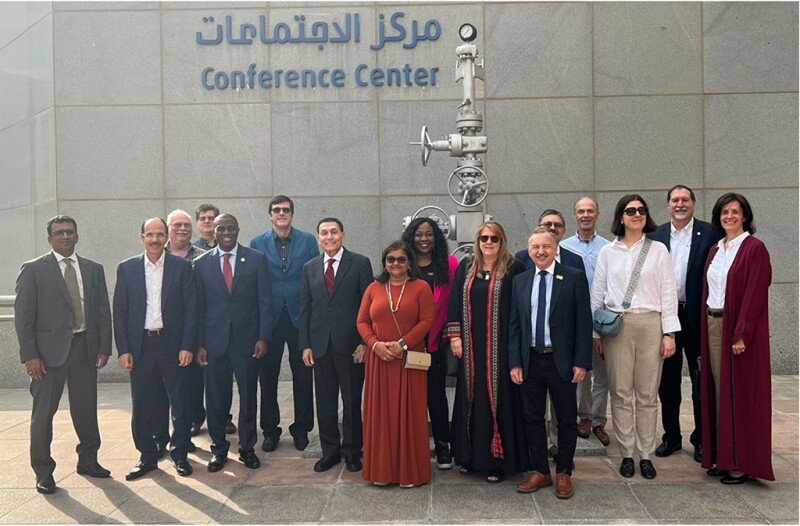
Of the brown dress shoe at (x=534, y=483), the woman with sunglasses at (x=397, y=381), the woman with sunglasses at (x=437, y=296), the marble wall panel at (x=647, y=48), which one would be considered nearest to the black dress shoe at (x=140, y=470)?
the woman with sunglasses at (x=397, y=381)

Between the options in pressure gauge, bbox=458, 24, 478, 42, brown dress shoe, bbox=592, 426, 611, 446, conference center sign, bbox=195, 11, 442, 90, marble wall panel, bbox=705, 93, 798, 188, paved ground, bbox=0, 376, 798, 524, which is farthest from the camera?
conference center sign, bbox=195, 11, 442, 90

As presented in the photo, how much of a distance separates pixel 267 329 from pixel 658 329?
2.89m

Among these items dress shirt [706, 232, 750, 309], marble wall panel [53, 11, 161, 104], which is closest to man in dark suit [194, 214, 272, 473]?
dress shirt [706, 232, 750, 309]

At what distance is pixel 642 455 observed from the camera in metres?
4.69

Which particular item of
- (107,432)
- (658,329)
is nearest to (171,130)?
(107,432)

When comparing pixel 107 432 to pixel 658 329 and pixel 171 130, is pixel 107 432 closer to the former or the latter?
pixel 171 130

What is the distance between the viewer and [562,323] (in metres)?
4.27

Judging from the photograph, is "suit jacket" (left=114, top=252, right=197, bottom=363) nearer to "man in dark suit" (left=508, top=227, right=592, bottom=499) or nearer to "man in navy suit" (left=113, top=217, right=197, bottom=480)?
"man in navy suit" (left=113, top=217, right=197, bottom=480)

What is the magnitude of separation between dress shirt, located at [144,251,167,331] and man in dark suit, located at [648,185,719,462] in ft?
12.6

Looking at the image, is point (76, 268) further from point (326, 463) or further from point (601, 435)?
point (601, 435)

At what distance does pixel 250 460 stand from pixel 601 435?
285cm

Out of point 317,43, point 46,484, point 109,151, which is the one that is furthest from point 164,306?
point 317,43

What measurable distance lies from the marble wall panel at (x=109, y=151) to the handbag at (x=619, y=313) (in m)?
6.25

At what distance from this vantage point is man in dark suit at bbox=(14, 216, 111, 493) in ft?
15.3
